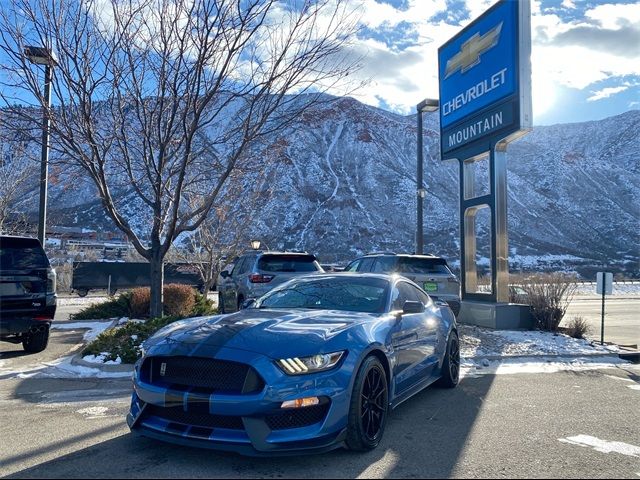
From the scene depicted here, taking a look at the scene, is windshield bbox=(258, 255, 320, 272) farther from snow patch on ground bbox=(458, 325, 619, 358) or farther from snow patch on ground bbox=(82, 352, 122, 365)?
snow patch on ground bbox=(82, 352, 122, 365)

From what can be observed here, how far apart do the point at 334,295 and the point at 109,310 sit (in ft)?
33.3

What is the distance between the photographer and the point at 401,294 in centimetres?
580

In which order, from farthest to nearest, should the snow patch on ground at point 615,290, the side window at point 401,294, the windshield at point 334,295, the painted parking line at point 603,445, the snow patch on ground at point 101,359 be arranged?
the snow patch on ground at point 615,290 → the snow patch on ground at point 101,359 → the side window at point 401,294 → the windshield at point 334,295 → the painted parking line at point 603,445

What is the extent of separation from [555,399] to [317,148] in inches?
3929

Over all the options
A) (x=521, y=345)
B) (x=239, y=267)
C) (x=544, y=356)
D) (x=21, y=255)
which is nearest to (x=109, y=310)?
(x=239, y=267)

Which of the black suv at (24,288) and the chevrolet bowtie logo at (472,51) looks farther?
the chevrolet bowtie logo at (472,51)

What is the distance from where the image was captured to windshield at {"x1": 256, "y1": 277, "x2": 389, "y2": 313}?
535 cm

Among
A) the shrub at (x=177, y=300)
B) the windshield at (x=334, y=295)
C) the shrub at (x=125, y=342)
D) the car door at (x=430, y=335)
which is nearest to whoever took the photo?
the windshield at (x=334, y=295)

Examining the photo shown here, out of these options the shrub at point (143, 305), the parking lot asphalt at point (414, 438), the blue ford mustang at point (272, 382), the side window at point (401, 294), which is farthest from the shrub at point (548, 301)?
the blue ford mustang at point (272, 382)

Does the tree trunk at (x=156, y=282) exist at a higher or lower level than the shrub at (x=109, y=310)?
higher

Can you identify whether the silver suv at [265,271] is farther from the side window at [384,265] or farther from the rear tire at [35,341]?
the rear tire at [35,341]

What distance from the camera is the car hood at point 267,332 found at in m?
3.96

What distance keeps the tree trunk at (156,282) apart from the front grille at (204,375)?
603cm

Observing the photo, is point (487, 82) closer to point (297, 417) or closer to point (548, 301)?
point (548, 301)
